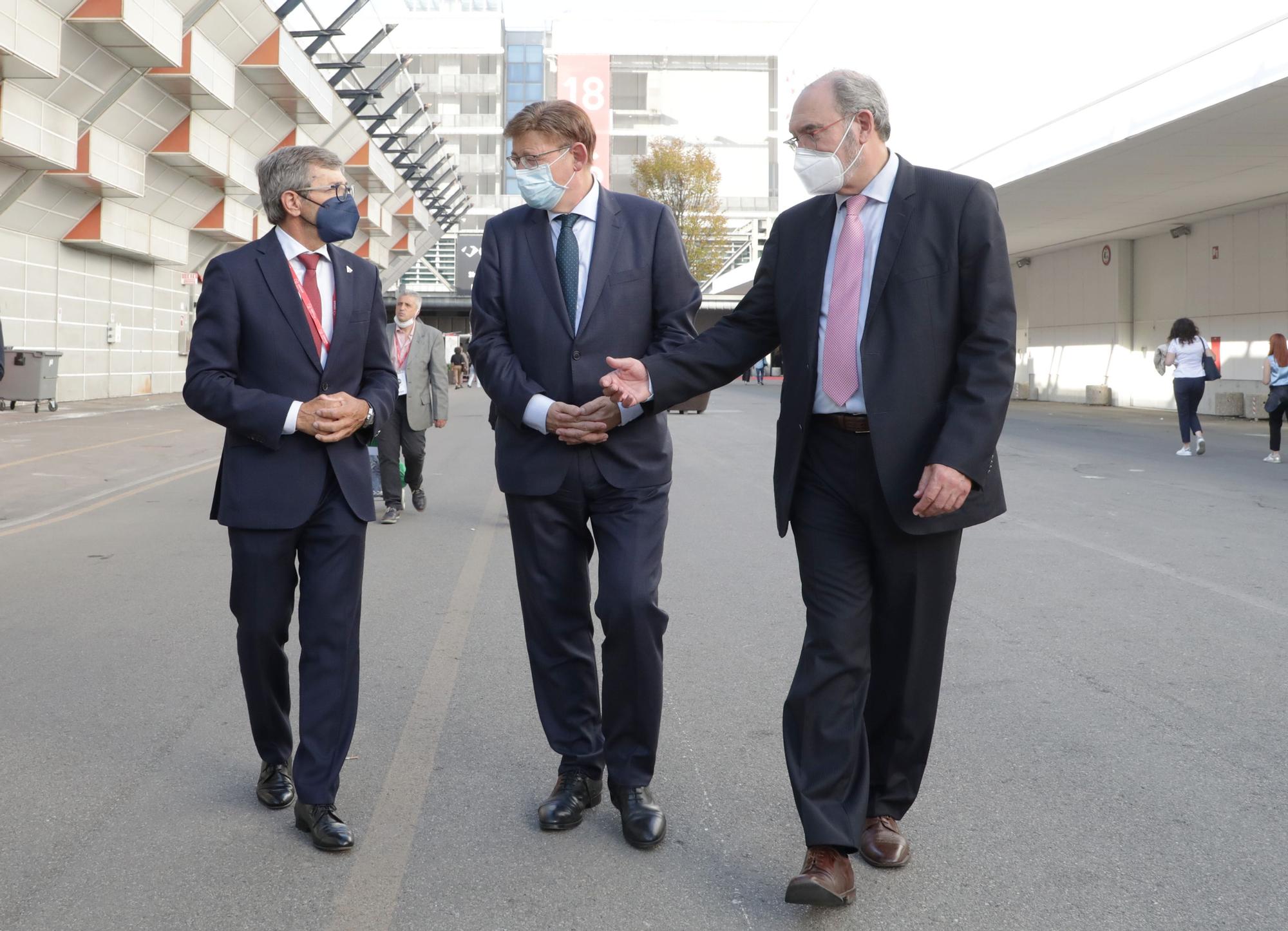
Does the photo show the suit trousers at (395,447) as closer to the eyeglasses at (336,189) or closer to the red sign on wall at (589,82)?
the eyeglasses at (336,189)

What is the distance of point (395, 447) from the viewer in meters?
10.7

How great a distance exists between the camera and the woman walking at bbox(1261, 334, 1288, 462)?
15555 mm

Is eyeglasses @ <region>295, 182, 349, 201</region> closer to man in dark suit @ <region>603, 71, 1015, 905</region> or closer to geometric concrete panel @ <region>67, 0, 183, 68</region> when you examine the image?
man in dark suit @ <region>603, 71, 1015, 905</region>

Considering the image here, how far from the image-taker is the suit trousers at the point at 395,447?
34.6 feet

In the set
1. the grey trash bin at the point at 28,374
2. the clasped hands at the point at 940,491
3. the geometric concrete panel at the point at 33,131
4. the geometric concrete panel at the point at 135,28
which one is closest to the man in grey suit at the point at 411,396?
the clasped hands at the point at 940,491

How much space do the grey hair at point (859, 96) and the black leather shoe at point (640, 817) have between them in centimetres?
195

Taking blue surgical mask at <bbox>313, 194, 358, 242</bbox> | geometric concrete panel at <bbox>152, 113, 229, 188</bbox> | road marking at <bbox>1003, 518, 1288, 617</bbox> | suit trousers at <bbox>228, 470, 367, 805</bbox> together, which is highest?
geometric concrete panel at <bbox>152, 113, 229, 188</bbox>

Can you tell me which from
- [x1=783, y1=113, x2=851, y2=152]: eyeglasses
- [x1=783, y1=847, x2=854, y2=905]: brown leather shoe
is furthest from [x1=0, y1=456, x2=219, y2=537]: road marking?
[x1=783, y1=847, x2=854, y2=905]: brown leather shoe

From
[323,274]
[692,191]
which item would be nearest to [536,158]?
[323,274]

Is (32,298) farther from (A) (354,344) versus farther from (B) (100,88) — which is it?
(A) (354,344)

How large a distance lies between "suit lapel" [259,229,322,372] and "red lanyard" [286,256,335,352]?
0.05 ft

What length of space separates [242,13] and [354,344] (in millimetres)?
28033

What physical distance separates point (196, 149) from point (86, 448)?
49.7ft

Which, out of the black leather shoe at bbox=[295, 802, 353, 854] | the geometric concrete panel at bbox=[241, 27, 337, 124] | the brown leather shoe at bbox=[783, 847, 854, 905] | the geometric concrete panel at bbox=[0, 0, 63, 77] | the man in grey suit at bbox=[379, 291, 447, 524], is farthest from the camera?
the geometric concrete panel at bbox=[241, 27, 337, 124]
